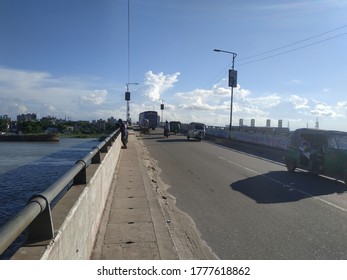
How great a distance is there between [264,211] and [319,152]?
6956mm

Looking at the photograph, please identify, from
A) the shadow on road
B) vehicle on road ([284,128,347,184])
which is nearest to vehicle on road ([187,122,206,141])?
vehicle on road ([284,128,347,184])

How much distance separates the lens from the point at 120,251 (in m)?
6.02

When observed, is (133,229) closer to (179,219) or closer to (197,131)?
(179,219)

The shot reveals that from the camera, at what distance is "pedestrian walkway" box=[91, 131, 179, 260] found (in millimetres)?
5973

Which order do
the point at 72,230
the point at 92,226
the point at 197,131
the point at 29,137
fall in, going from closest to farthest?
the point at 72,230 < the point at 92,226 < the point at 197,131 < the point at 29,137

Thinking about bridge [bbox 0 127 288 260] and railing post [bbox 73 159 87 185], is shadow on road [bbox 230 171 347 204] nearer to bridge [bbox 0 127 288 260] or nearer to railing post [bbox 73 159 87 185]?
bridge [bbox 0 127 288 260]

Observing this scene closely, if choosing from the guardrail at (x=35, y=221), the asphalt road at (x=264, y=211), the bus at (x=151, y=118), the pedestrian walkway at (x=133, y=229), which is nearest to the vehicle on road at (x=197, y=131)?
the asphalt road at (x=264, y=211)

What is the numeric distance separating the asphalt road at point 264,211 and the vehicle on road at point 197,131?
81.0 feet

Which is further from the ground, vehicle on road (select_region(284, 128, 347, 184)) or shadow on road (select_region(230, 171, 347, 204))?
vehicle on road (select_region(284, 128, 347, 184))

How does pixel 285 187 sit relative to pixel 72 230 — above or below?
below

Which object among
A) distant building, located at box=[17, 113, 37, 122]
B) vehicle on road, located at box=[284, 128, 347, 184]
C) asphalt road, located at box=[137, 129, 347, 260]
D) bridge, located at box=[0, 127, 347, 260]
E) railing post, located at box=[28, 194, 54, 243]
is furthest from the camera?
distant building, located at box=[17, 113, 37, 122]

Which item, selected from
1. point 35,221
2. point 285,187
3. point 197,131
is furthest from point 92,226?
point 197,131

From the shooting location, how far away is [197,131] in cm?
4216

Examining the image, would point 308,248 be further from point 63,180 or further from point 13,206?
point 13,206
